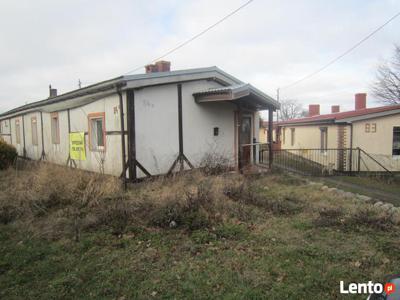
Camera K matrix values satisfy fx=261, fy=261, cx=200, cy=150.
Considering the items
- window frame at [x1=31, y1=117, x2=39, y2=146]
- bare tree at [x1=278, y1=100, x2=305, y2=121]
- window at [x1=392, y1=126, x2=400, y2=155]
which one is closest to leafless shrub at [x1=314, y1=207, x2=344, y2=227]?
window at [x1=392, y1=126, x2=400, y2=155]

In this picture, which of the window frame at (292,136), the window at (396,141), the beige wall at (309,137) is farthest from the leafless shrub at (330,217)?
the window frame at (292,136)

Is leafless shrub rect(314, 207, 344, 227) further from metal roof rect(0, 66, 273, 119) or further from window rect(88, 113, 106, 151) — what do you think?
window rect(88, 113, 106, 151)

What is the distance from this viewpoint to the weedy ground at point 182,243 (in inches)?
115

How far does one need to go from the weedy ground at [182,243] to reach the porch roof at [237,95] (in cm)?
310

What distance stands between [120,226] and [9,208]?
2560 millimetres

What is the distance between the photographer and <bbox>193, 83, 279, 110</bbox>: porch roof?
824 cm

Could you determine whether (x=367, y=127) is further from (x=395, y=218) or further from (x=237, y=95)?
(x=395, y=218)

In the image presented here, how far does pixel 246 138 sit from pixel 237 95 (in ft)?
10.6

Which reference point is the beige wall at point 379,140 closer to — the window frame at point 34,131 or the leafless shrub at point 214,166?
the leafless shrub at point 214,166

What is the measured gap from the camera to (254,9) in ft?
30.4

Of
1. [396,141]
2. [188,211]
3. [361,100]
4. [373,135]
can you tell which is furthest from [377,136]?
[188,211]

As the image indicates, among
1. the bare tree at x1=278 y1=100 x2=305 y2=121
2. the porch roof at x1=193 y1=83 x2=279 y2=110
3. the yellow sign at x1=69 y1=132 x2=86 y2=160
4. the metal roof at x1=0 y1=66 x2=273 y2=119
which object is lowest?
the yellow sign at x1=69 y1=132 x2=86 y2=160

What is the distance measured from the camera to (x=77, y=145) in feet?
31.7

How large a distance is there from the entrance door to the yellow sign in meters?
6.02
